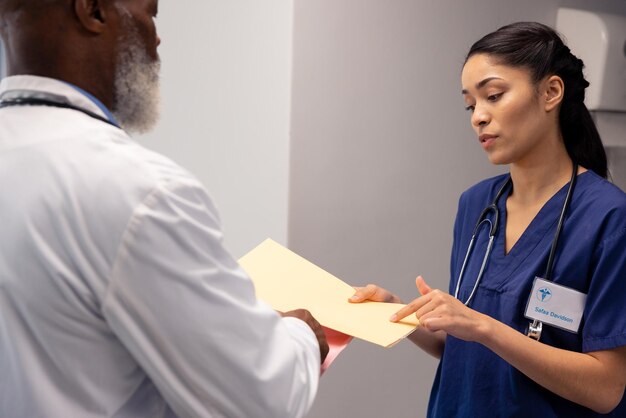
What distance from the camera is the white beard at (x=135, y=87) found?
87 cm

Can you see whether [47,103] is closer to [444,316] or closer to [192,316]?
[192,316]

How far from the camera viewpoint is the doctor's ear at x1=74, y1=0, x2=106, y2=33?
805mm

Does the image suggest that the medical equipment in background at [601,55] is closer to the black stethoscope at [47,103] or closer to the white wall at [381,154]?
the white wall at [381,154]

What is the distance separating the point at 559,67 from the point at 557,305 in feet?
1.48

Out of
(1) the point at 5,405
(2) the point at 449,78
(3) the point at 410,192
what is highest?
(2) the point at 449,78

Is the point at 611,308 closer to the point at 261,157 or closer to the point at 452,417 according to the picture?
the point at 452,417

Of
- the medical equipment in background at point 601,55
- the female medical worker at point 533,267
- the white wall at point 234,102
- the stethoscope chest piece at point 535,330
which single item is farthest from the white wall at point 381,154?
the stethoscope chest piece at point 535,330

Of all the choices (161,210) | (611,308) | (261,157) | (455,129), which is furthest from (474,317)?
(455,129)

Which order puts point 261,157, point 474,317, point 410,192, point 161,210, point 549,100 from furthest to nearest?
point 410,192 < point 261,157 < point 549,100 < point 474,317 < point 161,210

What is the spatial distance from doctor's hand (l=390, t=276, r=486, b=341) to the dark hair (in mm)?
391

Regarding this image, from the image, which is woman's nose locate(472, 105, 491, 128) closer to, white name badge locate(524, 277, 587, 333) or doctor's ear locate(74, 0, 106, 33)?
white name badge locate(524, 277, 587, 333)

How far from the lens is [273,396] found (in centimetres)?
79

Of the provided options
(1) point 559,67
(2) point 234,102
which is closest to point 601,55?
(1) point 559,67

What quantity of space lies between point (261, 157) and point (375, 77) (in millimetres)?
392
